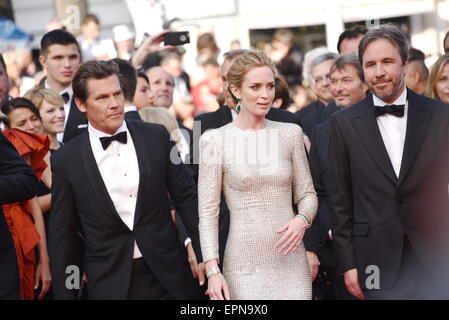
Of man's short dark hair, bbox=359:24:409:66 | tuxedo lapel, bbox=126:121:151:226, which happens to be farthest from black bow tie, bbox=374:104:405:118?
tuxedo lapel, bbox=126:121:151:226

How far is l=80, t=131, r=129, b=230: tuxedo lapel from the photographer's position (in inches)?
215

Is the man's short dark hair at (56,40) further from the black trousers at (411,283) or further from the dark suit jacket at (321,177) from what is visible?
the black trousers at (411,283)

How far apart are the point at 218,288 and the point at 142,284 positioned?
23.0 inches

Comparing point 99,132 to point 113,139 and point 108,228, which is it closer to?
point 113,139

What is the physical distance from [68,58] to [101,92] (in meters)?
2.38

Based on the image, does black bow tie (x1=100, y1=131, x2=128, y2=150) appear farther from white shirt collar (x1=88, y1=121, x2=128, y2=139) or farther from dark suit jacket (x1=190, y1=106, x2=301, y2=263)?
dark suit jacket (x1=190, y1=106, x2=301, y2=263)

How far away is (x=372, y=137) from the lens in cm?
542

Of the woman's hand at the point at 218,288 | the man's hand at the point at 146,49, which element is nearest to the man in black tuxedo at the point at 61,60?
the man's hand at the point at 146,49

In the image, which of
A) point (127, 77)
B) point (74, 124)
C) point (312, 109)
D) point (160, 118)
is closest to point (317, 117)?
point (312, 109)

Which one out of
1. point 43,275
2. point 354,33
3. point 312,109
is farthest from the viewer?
point 312,109

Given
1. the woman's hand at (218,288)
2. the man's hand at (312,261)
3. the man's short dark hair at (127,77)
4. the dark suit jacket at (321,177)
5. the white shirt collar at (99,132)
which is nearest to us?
the woman's hand at (218,288)

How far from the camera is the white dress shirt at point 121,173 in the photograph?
552 cm

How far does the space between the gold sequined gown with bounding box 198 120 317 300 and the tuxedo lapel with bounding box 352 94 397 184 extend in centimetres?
47

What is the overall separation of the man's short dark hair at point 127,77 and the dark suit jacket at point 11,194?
1.85 metres
